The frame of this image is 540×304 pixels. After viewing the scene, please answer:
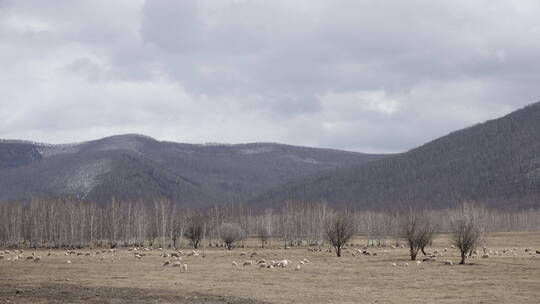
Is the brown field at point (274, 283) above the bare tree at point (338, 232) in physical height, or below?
below

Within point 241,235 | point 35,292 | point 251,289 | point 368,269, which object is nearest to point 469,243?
point 368,269

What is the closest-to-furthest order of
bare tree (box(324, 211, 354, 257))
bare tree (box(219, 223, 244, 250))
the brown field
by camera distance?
the brown field
bare tree (box(324, 211, 354, 257))
bare tree (box(219, 223, 244, 250))

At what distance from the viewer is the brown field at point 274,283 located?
107 feet

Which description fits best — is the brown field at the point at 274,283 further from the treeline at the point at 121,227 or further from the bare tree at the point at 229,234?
the treeline at the point at 121,227

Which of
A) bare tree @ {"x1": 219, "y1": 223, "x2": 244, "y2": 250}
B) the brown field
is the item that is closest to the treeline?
bare tree @ {"x1": 219, "y1": 223, "x2": 244, "y2": 250}

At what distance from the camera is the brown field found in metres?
32.6

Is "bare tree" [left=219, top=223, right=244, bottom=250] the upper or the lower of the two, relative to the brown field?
upper

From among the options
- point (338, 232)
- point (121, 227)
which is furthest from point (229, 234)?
point (121, 227)

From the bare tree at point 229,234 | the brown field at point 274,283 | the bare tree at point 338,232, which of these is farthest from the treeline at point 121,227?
the brown field at point 274,283

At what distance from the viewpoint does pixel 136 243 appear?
389ft

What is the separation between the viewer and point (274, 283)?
133 feet

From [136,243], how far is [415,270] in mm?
76286

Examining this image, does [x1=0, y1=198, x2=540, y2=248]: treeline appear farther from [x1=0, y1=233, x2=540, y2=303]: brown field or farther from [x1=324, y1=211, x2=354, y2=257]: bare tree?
[x1=0, y1=233, x2=540, y2=303]: brown field

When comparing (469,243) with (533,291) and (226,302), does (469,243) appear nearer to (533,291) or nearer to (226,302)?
(533,291)
